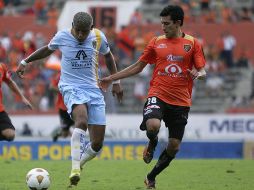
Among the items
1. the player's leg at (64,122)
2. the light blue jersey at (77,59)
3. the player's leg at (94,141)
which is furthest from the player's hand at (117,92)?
the player's leg at (64,122)

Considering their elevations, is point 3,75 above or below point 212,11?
below

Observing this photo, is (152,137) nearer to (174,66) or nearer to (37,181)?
(174,66)

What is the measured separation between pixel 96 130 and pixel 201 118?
15.0 m

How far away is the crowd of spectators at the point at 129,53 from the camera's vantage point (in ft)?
93.3

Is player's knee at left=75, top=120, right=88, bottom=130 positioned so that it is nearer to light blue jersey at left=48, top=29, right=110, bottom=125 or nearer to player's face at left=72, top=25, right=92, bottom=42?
light blue jersey at left=48, top=29, right=110, bottom=125

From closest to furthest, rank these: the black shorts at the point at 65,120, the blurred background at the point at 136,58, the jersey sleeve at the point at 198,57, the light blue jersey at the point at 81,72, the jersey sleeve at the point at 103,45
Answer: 1. the jersey sleeve at the point at 198,57
2. the light blue jersey at the point at 81,72
3. the jersey sleeve at the point at 103,45
4. the black shorts at the point at 65,120
5. the blurred background at the point at 136,58

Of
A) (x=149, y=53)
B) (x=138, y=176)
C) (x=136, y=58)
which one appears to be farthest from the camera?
(x=136, y=58)

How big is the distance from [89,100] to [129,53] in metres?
18.2

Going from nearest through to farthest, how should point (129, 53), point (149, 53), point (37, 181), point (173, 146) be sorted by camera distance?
point (37, 181), point (173, 146), point (149, 53), point (129, 53)

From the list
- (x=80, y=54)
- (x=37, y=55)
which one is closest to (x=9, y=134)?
(x=37, y=55)

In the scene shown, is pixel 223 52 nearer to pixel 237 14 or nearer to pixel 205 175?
pixel 237 14

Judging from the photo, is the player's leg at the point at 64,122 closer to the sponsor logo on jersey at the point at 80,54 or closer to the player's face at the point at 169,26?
the sponsor logo on jersey at the point at 80,54

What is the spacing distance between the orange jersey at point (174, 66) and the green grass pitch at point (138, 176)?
145 cm

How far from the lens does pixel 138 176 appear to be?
47.5 feet
